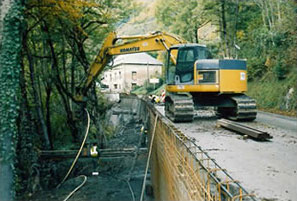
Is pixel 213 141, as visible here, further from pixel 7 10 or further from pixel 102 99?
pixel 102 99

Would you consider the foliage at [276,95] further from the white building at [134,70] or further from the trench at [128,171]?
the white building at [134,70]

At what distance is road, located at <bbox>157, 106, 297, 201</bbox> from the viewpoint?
11.5 ft

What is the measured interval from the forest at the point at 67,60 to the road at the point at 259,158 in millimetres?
5550

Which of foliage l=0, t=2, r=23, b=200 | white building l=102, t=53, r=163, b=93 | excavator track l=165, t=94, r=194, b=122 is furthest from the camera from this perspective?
white building l=102, t=53, r=163, b=93

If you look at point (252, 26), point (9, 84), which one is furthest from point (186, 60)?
point (252, 26)

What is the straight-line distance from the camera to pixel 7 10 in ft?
27.2

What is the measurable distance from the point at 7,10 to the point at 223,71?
21.6ft

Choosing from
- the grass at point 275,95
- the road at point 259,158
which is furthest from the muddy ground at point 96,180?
the grass at point 275,95

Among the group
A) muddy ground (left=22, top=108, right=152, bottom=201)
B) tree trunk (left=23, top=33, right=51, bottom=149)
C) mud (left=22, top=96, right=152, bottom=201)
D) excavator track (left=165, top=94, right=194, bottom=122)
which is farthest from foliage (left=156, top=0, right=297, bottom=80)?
tree trunk (left=23, top=33, right=51, bottom=149)

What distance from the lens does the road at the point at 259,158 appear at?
351cm

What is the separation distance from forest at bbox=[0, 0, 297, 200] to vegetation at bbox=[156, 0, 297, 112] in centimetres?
6

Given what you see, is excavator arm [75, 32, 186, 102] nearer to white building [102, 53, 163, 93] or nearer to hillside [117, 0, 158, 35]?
hillside [117, 0, 158, 35]

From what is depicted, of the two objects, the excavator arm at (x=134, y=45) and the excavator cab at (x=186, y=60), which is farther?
the excavator arm at (x=134, y=45)

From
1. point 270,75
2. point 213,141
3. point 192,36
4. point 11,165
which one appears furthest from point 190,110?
point 192,36
